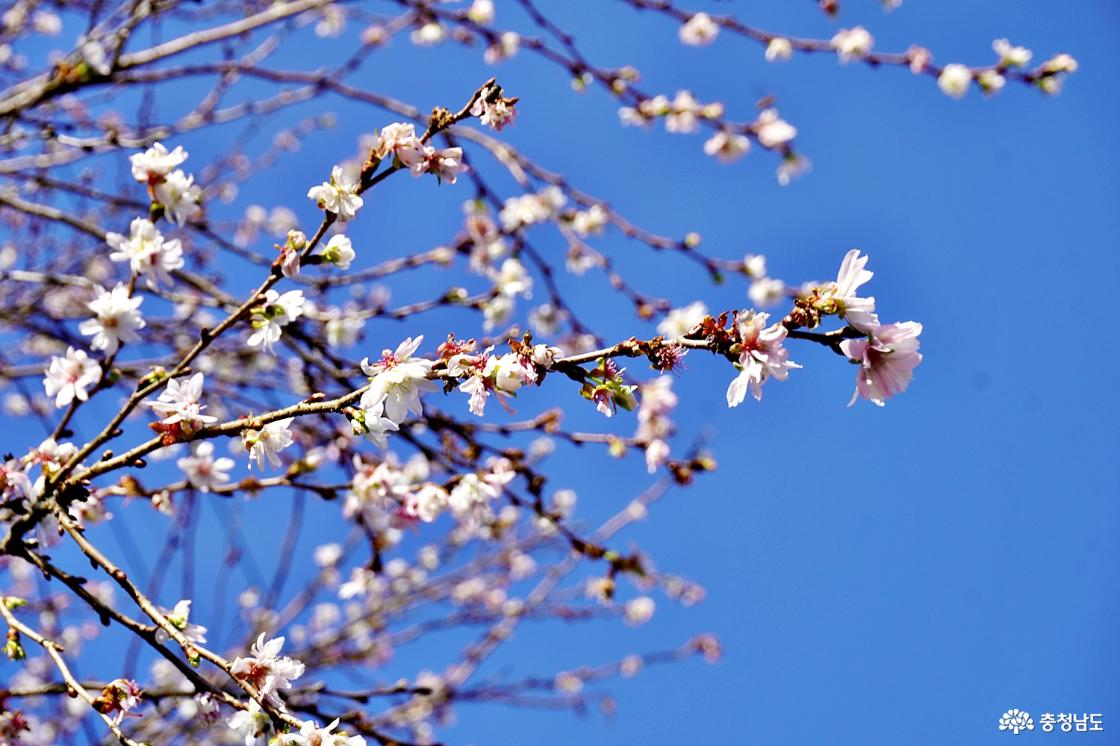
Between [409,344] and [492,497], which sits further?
[492,497]

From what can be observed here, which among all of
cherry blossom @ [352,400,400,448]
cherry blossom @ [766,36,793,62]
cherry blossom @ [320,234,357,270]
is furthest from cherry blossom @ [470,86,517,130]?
cherry blossom @ [766,36,793,62]

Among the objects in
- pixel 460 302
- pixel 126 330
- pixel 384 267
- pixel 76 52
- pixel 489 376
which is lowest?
pixel 489 376

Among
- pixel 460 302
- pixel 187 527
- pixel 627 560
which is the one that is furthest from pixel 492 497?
pixel 187 527

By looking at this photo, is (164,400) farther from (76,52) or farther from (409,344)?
(76,52)

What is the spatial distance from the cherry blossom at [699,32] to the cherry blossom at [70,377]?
3400 millimetres

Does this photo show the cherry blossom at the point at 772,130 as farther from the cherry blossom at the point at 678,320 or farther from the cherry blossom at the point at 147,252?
the cherry blossom at the point at 147,252

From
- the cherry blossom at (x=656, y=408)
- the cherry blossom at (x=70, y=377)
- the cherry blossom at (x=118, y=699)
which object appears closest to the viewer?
the cherry blossom at (x=118, y=699)

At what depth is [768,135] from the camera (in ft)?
12.5

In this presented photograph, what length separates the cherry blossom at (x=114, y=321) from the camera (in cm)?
162

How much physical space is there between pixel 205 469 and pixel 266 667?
0.83 meters

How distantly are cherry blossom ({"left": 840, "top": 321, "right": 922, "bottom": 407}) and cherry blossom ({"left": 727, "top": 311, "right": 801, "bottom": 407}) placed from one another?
131 millimetres

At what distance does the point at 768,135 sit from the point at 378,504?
111 inches

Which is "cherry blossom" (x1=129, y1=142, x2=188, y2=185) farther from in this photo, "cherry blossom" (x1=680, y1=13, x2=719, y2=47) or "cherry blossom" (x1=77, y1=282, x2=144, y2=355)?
"cherry blossom" (x1=680, y1=13, x2=719, y2=47)

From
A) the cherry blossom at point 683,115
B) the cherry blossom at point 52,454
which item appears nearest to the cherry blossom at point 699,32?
the cherry blossom at point 683,115
